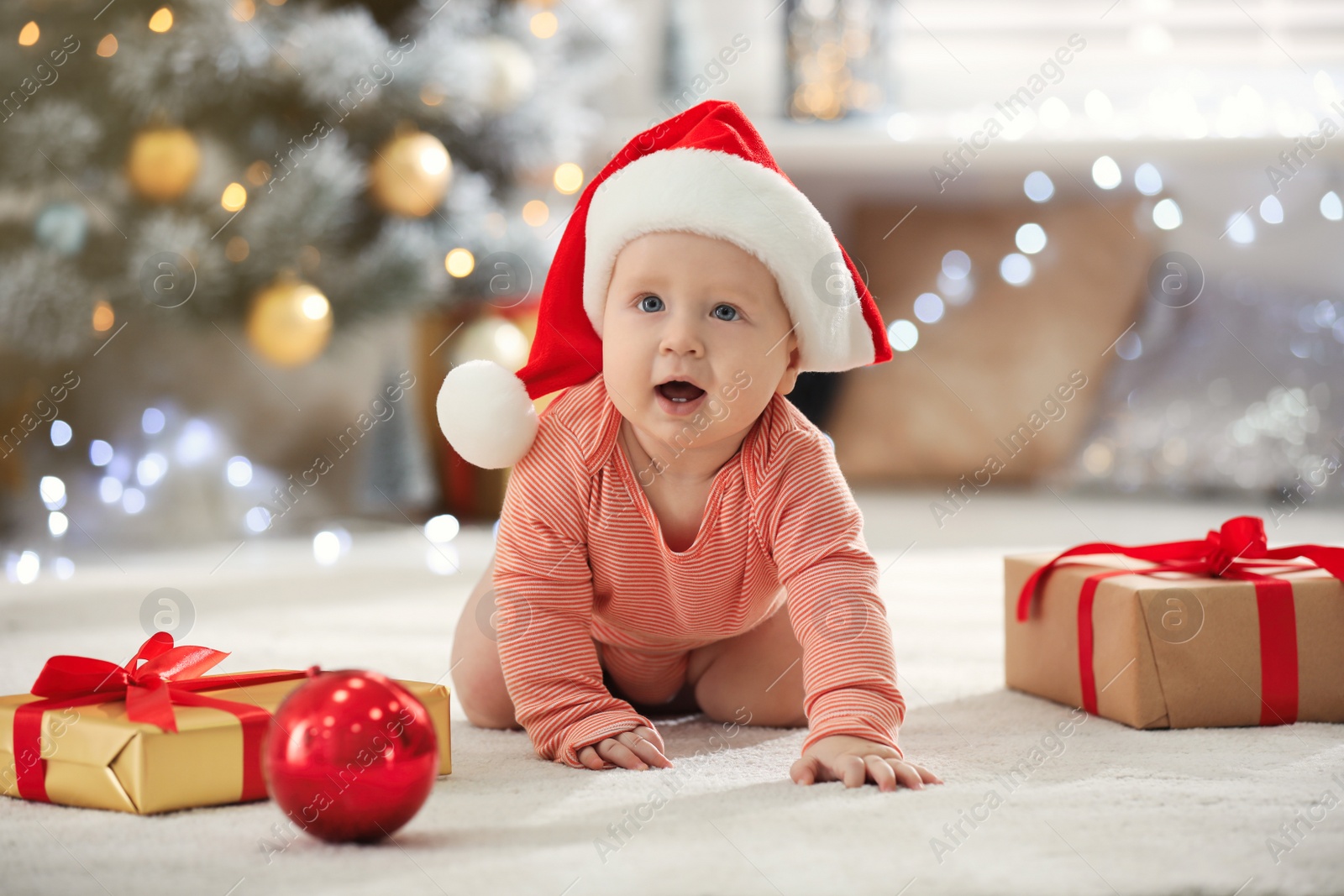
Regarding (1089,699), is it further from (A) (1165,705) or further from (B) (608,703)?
(B) (608,703)

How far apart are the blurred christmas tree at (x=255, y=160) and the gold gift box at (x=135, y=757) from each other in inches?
49.3

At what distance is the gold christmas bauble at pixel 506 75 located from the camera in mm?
2133

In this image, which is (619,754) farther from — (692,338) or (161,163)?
(161,163)

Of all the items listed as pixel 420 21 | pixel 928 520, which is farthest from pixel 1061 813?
pixel 420 21

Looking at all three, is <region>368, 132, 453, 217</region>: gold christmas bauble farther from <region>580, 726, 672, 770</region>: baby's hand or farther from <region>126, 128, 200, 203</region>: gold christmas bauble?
<region>580, 726, 672, 770</region>: baby's hand

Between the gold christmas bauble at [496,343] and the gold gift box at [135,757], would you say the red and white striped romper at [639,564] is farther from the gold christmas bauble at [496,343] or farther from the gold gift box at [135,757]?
the gold christmas bauble at [496,343]

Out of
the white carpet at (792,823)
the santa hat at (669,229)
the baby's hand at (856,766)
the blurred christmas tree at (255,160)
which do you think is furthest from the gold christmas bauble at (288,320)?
the baby's hand at (856,766)

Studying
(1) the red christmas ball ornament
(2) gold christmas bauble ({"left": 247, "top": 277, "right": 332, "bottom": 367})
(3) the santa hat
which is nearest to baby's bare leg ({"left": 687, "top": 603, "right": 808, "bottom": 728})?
(3) the santa hat

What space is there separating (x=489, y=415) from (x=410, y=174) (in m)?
1.22

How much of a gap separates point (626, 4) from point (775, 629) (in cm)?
220

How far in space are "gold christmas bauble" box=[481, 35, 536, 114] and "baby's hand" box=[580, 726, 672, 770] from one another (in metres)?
1.50

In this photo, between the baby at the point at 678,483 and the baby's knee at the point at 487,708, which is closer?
the baby at the point at 678,483

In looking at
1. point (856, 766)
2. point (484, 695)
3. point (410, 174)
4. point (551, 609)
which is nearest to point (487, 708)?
point (484, 695)

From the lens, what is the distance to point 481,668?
3.36 feet
